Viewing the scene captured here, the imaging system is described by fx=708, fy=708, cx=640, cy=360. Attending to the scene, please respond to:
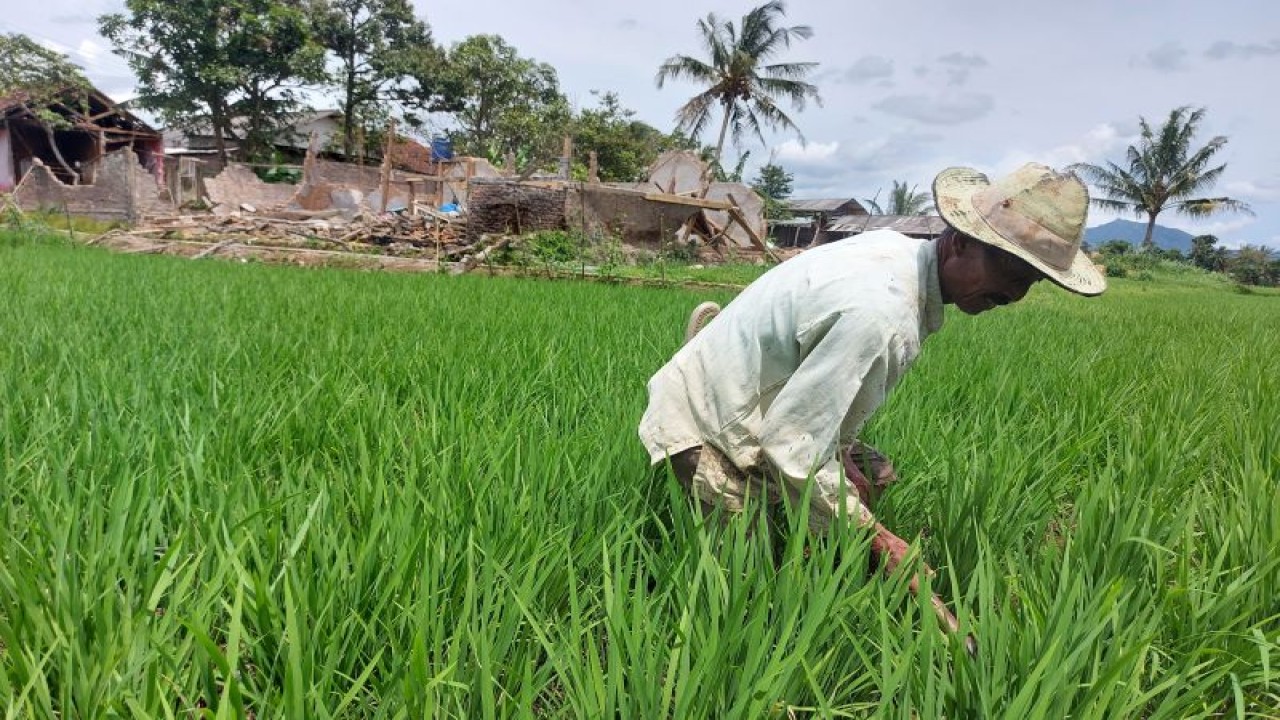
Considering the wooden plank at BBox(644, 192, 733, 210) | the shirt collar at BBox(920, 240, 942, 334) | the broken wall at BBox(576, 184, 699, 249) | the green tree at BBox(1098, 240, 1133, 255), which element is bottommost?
the shirt collar at BBox(920, 240, 942, 334)

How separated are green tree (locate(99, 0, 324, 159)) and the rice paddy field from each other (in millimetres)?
21387

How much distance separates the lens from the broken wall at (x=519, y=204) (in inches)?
450

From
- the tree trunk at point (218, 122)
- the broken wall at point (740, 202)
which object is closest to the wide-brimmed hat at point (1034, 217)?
the broken wall at point (740, 202)

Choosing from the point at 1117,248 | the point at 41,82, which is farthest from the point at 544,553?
the point at 1117,248

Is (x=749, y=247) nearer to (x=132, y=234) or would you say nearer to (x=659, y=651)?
(x=132, y=234)

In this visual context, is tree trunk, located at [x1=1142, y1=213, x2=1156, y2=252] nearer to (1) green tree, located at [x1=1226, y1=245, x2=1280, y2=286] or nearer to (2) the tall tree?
(1) green tree, located at [x1=1226, y1=245, x2=1280, y2=286]

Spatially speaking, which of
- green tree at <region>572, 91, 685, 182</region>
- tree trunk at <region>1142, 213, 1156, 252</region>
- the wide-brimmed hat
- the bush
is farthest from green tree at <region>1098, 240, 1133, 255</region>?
the wide-brimmed hat

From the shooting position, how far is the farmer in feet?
3.84

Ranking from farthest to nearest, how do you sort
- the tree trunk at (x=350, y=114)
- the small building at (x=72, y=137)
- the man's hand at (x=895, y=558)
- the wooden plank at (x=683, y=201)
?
1. the tree trunk at (x=350, y=114)
2. the small building at (x=72, y=137)
3. the wooden plank at (x=683, y=201)
4. the man's hand at (x=895, y=558)

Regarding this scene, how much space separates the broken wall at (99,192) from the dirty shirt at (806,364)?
15674 mm

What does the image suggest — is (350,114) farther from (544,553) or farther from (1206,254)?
(1206,254)

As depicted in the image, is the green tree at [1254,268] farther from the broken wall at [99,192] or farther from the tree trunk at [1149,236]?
the broken wall at [99,192]

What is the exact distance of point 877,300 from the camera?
1167 millimetres

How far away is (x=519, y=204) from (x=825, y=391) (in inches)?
427
